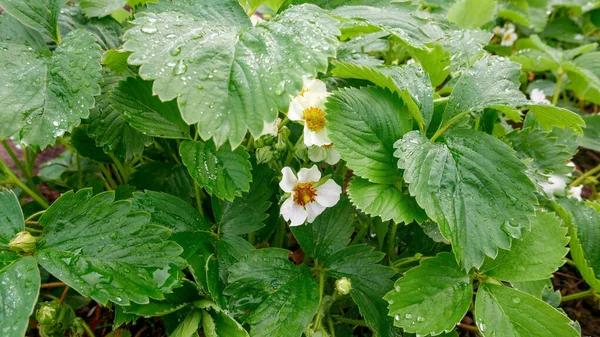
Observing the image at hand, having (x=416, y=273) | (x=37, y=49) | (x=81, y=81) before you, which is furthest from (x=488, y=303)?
(x=37, y=49)

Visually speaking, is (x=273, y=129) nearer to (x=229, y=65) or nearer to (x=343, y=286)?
(x=229, y=65)

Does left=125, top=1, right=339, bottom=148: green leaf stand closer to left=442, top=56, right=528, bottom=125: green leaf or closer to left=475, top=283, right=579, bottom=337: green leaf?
left=442, top=56, right=528, bottom=125: green leaf

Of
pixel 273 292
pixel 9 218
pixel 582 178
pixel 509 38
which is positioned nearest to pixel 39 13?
pixel 9 218

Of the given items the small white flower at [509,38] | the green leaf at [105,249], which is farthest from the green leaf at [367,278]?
the small white flower at [509,38]

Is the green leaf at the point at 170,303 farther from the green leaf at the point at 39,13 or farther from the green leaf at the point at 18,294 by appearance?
the green leaf at the point at 39,13

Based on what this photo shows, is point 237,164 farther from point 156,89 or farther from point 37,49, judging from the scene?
point 37,49
